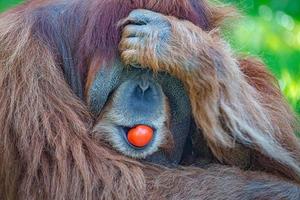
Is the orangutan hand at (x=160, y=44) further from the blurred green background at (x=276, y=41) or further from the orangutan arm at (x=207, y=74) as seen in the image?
the blurred green background at (x=276, y=41)

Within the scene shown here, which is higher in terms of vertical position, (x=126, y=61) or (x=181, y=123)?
(x=126, y=61)

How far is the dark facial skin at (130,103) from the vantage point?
3.46 m

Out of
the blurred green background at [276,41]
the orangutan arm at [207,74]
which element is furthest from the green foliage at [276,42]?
the orangutan arm at [207,74]

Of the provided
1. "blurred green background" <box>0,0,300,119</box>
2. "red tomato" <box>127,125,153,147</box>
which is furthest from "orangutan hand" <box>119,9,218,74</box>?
"blurred green background" <box>0,0,300,119</box>

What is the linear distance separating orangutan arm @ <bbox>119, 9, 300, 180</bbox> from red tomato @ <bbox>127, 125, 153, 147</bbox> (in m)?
0.18

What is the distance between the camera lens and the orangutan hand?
3.39m

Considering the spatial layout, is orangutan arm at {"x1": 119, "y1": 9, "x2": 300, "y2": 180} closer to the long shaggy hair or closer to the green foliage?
the long shaggy hair

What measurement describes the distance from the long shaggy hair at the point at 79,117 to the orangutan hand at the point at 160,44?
0.22 ft

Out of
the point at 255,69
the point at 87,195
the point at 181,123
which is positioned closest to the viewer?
the point at 87,195

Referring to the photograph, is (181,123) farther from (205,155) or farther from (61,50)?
(61,50)

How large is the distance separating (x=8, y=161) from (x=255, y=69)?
1031 millimetres

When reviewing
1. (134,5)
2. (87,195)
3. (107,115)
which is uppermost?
(134,5)

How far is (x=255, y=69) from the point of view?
3875mm

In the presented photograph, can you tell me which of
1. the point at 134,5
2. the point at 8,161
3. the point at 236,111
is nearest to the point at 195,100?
the point at 236,111
